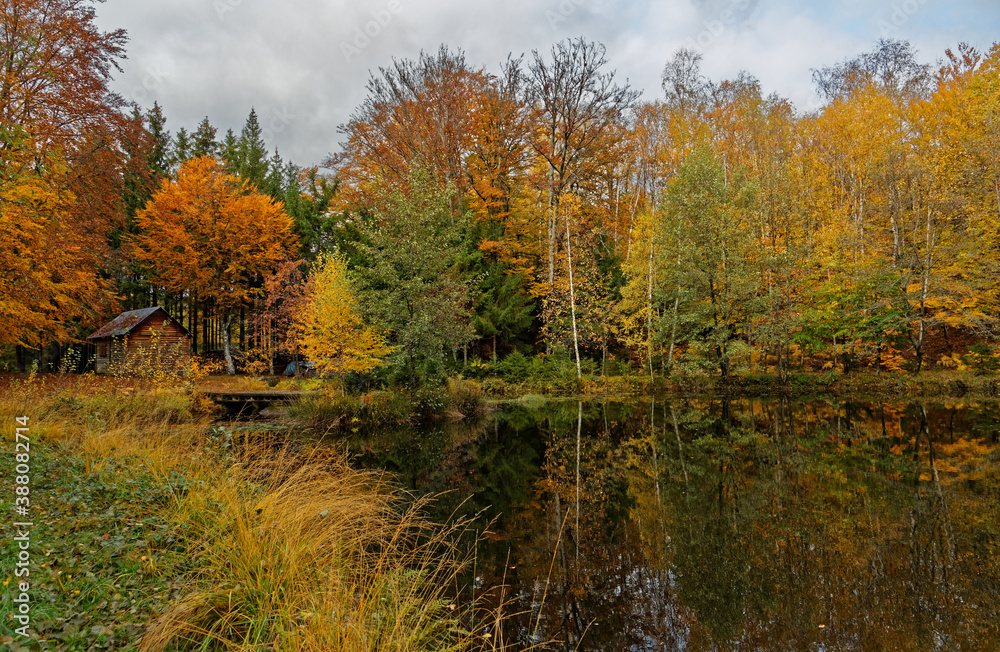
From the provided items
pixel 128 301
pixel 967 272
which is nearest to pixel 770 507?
pixel 967 272

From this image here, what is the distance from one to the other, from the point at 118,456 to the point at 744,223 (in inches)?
884

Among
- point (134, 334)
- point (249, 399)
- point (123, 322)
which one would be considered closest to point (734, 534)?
point (249, 399)

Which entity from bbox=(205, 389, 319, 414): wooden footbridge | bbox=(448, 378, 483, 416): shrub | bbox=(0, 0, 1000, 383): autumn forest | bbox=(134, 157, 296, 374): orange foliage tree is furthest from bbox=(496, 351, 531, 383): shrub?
bbox=(134, 157, 296, 374): orange foliage tree

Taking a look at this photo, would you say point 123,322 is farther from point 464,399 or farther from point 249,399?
point 464,399

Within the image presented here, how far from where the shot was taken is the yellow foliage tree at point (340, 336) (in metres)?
16.3

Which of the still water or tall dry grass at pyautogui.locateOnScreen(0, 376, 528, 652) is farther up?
tall dry grass at pyautogui.locateOnScreen(0, 376, 528, 652)

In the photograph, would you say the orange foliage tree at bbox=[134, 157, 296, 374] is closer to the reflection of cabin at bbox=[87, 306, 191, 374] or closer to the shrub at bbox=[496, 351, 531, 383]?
the reflection of cabin at bbox=[87, 306, 191, 374]

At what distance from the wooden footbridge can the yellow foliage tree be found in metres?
1.70

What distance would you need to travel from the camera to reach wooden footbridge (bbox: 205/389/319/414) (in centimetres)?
1653

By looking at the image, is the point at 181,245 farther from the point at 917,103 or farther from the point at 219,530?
the point at 917,103

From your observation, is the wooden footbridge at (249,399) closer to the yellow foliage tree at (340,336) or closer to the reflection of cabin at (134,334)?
the yellow foliage tree at (340,336)

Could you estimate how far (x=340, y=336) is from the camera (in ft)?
54.0

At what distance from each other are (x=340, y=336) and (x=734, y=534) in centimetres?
1380

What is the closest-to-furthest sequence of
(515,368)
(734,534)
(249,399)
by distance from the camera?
1. (734,534)
2. (249,399)
3. (515,368)
